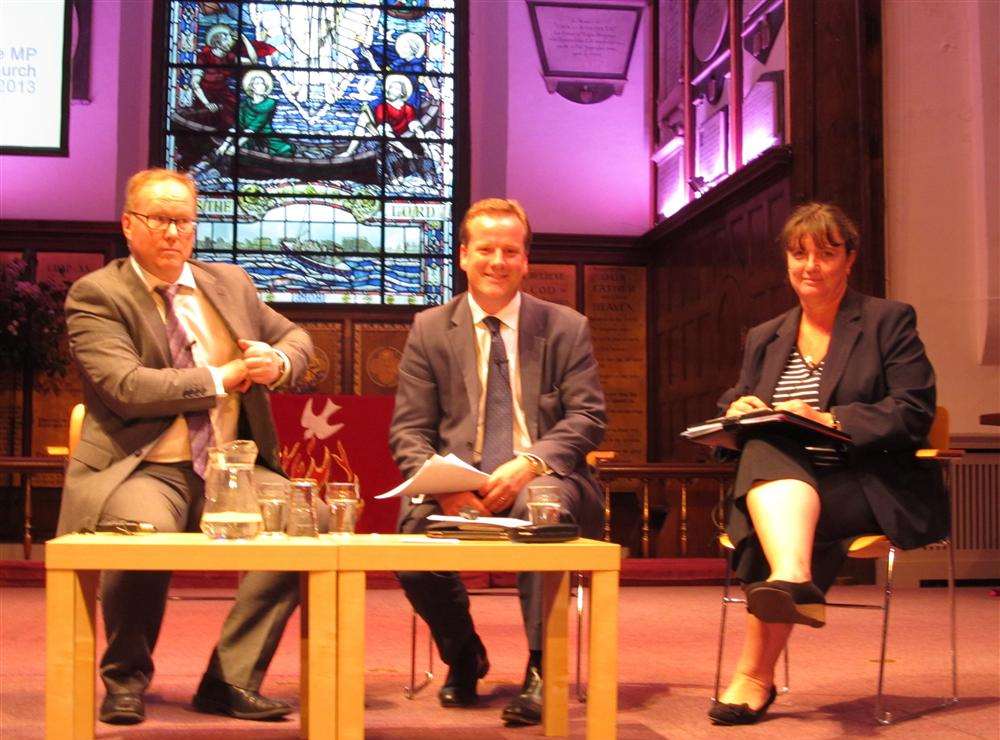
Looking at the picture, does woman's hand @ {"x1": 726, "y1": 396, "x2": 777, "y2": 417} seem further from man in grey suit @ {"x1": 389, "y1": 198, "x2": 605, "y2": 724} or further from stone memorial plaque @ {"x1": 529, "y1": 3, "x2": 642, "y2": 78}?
stone memorial plaque @ {"x1": 529, "y1": 3, "x2": 642, "y2": 78}

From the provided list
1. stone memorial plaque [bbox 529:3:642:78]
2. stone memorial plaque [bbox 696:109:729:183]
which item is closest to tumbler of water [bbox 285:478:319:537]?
stone memorial plaque [bbox 696:109:729:183]

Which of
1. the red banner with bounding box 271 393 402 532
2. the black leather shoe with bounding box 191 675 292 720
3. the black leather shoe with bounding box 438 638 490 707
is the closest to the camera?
the black leather shoe with bounding box 191 675 292 720

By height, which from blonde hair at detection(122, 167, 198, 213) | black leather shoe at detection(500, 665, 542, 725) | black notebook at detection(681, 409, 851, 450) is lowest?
black leather shoe at detection(500, 665, 542, 725)

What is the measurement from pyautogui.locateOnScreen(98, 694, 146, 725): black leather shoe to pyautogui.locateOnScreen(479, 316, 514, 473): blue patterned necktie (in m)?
0.99

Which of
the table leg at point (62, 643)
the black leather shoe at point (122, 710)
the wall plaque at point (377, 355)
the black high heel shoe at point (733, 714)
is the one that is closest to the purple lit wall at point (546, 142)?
the wall plaque at point (377, 355)

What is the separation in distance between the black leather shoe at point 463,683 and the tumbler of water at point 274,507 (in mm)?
930

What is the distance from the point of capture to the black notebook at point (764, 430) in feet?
10.3

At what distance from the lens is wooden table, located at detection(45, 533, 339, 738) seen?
235 centimetres

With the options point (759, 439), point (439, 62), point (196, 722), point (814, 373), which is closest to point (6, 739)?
point (196, 722)

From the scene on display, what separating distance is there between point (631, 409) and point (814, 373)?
23.3ft

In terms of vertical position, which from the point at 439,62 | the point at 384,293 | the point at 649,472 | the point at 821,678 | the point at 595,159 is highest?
the point at 439,62

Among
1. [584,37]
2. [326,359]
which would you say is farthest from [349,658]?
[584,37]

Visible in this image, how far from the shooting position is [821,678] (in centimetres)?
392

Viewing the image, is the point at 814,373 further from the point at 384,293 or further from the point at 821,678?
the point at 384,293
